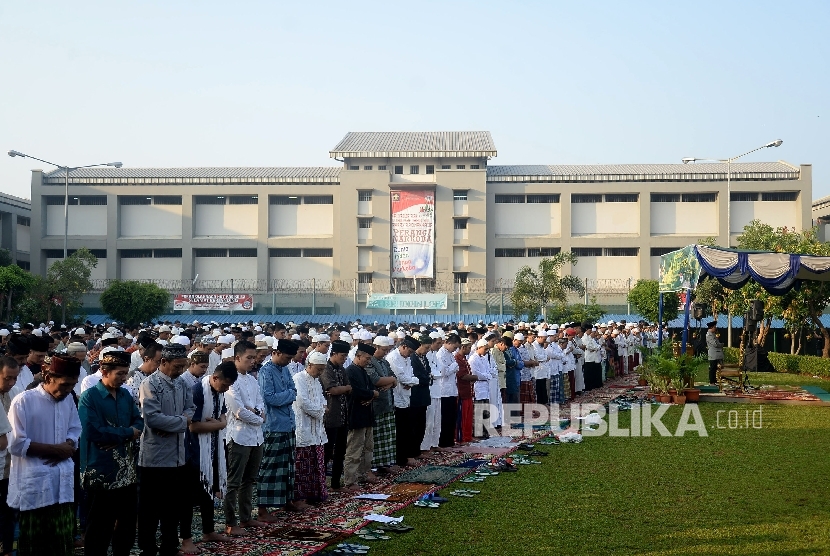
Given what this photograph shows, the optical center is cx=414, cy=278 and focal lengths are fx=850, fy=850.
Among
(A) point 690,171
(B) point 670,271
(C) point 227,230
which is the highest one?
(A) point 690,171

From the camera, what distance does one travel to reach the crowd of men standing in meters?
5.08

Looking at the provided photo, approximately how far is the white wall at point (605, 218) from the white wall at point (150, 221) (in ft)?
73.3

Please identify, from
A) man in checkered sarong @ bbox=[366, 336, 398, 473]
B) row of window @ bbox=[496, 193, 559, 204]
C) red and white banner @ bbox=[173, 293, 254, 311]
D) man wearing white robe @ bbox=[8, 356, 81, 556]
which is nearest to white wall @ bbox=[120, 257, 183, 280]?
red and white banner @ bbox=[173, 293, 254, 311]

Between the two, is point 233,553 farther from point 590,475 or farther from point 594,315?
point 594,315

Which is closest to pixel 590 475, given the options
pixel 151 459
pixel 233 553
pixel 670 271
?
pixel 233 553

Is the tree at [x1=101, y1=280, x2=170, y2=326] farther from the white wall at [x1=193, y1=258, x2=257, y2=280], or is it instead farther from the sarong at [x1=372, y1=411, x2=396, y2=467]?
the sarong at [x1=372, y1=411, x2=396, y2=467]

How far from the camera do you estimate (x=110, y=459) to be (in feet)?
18.4

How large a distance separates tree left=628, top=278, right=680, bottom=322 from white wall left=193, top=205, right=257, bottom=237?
22.5 meters

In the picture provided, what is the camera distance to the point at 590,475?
9531mm

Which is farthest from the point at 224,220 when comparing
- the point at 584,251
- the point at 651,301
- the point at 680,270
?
the point at 680,270

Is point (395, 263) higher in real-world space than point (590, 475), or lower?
higher

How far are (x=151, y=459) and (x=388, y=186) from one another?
4080cm

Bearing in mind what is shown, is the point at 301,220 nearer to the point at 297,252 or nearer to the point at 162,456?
the point at 297,252

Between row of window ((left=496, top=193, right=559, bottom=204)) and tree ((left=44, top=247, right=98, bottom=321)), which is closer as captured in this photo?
tree ((left=44, top=247, right=98, bottom=321))
